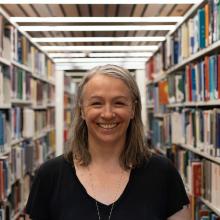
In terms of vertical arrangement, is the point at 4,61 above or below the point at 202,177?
above

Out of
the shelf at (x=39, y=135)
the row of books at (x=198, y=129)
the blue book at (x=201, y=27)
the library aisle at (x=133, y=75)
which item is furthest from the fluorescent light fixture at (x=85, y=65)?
the blue book at (x=201, y=27)

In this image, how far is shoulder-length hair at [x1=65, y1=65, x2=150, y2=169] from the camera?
1460 millimetres

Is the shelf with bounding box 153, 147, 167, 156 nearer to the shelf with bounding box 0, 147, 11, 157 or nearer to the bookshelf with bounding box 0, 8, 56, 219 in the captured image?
the bookshelf with bounding box 0, 8, 56, 219

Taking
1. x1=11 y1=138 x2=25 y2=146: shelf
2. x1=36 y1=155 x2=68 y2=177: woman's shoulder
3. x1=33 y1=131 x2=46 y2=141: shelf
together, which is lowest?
x1=33 y1=131 x2=46 y2=141: shelf

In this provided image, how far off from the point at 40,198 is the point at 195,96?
6.80ft

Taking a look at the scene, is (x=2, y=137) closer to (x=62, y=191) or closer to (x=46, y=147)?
(x=62, y=191)

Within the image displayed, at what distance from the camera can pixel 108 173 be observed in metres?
1.51

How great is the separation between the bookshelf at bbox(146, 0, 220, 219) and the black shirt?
1172 mm

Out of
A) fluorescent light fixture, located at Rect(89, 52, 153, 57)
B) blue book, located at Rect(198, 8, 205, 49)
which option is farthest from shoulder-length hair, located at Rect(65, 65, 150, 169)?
fluorescent light fixture, located at Rect(89, 52, 153, 57)

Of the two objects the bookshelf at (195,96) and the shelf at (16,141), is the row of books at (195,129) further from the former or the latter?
the shelf at (16,141)

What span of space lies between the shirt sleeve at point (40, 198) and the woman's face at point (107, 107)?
261 millimetres

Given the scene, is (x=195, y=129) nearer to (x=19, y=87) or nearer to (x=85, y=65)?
(x=19, y=87)

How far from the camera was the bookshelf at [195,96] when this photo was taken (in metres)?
2.67

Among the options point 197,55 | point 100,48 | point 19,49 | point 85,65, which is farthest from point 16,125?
point 85,65
